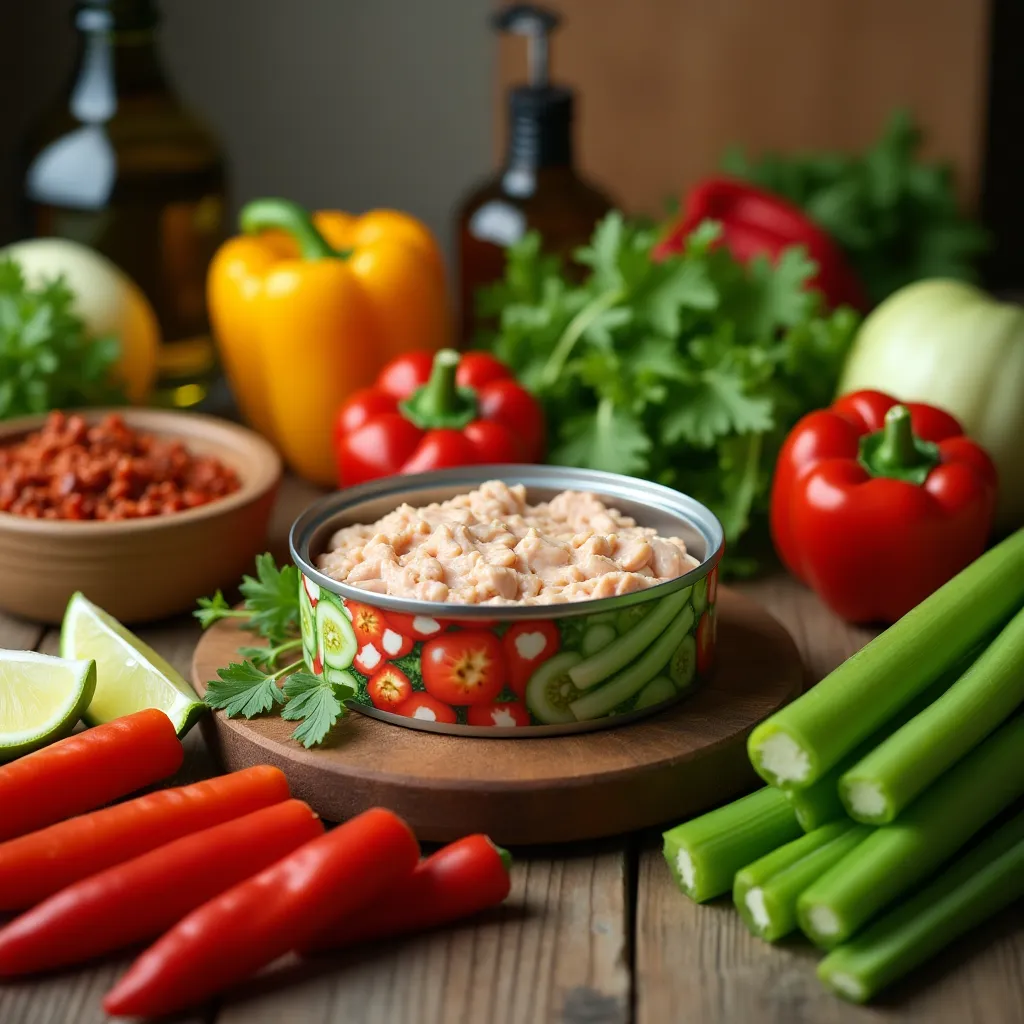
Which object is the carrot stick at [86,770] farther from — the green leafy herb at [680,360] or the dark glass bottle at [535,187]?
the dark glass bottle at [535,187]

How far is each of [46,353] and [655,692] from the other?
131 cm

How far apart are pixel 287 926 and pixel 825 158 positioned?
8.63 feet

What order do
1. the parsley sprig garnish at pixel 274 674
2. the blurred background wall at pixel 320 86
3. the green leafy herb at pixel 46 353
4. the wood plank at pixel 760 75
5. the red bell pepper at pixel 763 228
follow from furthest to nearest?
the blurred background wall at pixel 320 86
the wood plank at pixel 760 75
the red bell pepper at pixel 763 228
the green leafy herb at pixel 46 353
the parsley sprig garnish at pixel 274 674

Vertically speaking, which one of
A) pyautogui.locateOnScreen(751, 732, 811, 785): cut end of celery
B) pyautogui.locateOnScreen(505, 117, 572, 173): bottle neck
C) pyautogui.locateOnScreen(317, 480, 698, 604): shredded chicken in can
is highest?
pyautogui.locateOnScreen(505, 117, 572, 173): bottle neck

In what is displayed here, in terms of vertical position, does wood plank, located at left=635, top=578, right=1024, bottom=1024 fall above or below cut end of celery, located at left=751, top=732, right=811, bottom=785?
below

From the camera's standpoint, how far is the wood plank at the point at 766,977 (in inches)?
53.4

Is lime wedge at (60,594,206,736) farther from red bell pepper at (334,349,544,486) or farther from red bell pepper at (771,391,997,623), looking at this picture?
red bell pepper at (771,391,997,623)

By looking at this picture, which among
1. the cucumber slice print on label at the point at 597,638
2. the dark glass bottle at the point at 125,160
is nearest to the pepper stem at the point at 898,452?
the cucumber slice print on label at the point at 597,638

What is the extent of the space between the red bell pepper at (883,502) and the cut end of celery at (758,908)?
75cm

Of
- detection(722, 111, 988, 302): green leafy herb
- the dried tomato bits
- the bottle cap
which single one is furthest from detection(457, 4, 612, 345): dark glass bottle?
the dried tomato bits

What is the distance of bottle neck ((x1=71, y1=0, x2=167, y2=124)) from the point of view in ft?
9.23

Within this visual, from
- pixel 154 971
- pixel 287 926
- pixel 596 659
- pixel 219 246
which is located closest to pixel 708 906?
pixel 596 659

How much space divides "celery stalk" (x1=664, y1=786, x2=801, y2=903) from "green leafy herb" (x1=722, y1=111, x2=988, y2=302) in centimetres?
206

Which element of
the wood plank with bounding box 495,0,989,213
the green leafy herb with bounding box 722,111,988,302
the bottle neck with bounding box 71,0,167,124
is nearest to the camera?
the bottle neck with bounding box 71,0,167,124
